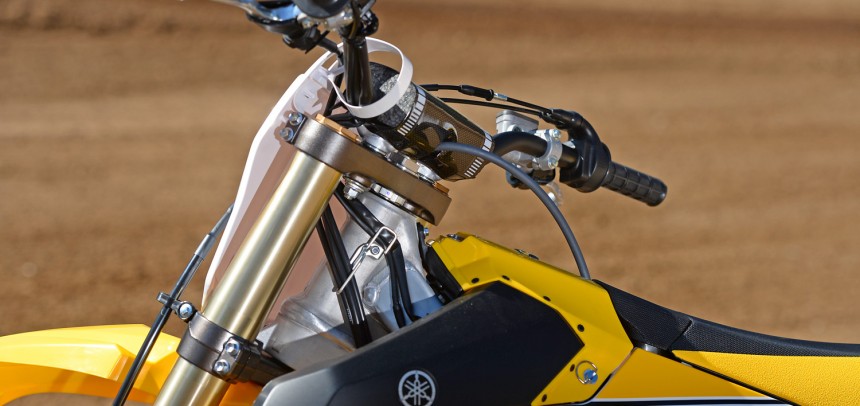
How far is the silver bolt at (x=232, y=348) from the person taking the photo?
1.41 meters

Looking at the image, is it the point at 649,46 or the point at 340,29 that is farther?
the point at 649,46

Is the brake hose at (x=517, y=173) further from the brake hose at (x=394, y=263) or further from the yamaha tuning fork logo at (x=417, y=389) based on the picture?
the yamaha tuning fork logo at (x=417, y=389)

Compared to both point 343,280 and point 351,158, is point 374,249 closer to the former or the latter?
point 343,280

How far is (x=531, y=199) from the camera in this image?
4992 millimetres

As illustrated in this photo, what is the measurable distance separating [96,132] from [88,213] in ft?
1.82

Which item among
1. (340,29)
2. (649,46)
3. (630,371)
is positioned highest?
(649,46)

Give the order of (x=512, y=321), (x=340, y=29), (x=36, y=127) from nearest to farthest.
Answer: (x=340, y=29), (x=512, y=321), (x=36, y=127)

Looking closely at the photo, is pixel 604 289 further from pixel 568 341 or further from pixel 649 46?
pixel 649 46

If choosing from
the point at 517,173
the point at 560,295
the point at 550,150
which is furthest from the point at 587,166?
the point at 560,295

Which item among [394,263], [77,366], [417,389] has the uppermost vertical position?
[394,263]

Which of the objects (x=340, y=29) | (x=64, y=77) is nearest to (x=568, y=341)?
(x=340, y=29)

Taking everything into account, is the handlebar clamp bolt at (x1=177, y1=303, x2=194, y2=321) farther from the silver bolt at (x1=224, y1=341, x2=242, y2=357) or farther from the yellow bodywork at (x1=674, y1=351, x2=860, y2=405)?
the yellow bodywork at (x1=674, y1=351, x2=860, y2=405)

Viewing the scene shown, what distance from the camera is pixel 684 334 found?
1626mm

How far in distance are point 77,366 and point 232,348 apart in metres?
0.48
